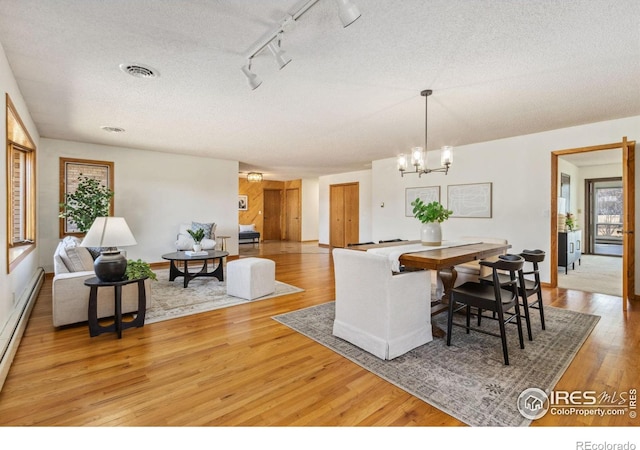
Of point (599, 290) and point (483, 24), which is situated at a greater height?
point (483, 24)

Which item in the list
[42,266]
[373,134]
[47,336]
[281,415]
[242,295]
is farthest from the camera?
[42,266]

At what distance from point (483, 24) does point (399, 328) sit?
2.18m

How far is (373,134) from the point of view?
4852 millimetres

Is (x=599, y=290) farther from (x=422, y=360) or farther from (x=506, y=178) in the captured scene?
(x=422, y=360)

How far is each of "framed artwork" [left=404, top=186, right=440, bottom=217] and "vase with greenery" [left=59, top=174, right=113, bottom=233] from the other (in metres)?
5.56

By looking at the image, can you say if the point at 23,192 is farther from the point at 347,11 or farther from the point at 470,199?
the point at 470,199

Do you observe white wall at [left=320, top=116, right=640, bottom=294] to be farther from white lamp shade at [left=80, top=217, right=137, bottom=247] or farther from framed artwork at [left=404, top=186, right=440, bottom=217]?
white lamp shade at [left=80, top=217, right=137, bottom=247]

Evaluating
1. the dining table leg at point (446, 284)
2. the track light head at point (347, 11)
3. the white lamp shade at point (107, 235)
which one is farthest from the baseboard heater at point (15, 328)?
the dining table leg at point (446, 284)

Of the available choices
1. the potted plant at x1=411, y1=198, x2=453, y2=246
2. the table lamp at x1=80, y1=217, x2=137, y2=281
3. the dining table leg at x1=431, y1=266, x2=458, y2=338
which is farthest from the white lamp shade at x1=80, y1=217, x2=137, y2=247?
the dining table leg at x1=431, y1=266, x2=458, y2=338

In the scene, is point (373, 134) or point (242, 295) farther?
point (373, 134)

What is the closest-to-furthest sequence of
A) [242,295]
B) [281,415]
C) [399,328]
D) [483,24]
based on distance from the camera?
[281,415], [483,24], [399,328], [242,295]

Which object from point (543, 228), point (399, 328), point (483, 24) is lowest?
point (399, 328)

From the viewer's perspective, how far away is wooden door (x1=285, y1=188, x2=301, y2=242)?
11.6m
